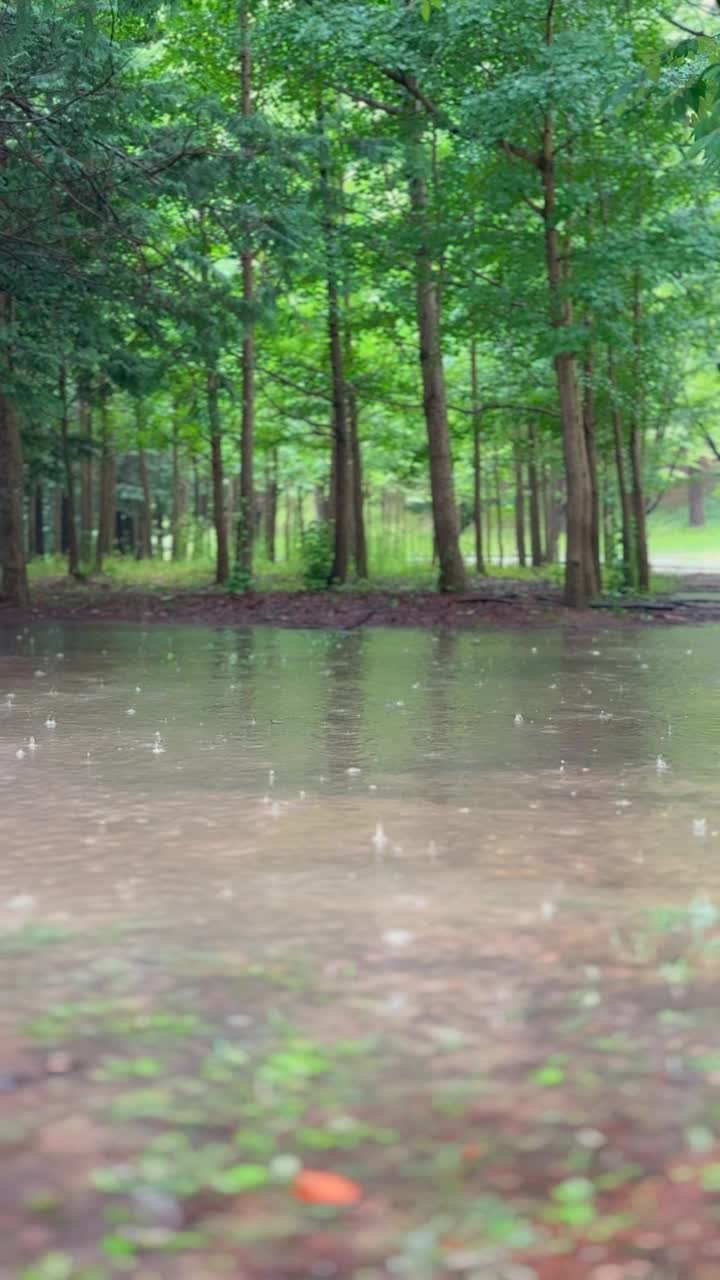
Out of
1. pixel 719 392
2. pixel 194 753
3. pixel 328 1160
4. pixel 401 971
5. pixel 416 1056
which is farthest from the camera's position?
pixel 719 392

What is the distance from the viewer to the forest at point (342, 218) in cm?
1519

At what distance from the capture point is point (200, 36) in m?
23.6

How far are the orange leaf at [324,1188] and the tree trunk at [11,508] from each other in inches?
737

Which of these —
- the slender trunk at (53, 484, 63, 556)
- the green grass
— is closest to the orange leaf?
the green grass

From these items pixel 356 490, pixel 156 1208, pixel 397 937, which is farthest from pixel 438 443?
pixel 156 1208

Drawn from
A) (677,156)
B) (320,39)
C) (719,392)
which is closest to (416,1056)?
(320,39)

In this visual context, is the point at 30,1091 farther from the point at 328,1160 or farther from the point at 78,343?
the point at 78,343

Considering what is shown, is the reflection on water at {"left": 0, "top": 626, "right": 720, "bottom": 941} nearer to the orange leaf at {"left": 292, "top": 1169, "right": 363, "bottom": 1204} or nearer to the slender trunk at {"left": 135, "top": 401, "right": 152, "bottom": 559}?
the orange leaf at {"left": 292, "top": 1169, "right": 363, "bottom": 1204}

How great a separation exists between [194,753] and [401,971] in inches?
155

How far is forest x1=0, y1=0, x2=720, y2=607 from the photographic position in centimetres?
1519

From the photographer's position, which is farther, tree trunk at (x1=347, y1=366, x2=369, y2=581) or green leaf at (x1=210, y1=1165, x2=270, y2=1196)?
tree trunk at (x1=347, y1=366, x2=369, y2=581)

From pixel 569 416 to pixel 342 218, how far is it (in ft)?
28.0

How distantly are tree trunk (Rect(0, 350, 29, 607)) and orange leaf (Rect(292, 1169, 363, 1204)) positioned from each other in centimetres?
1873

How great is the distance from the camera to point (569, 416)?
20.2m
